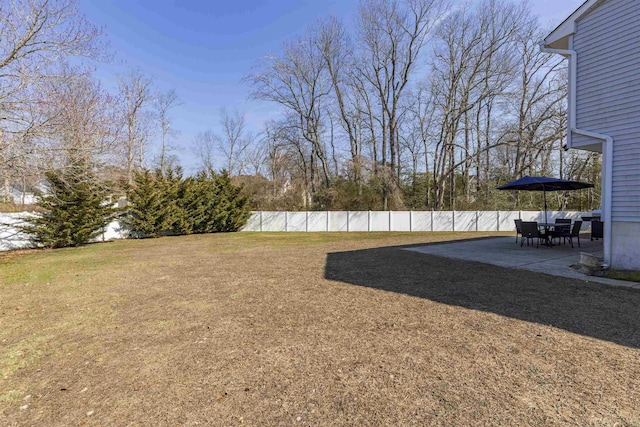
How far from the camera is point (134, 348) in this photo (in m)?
2.88

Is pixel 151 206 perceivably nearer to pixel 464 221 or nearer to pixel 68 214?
pixel 68 214

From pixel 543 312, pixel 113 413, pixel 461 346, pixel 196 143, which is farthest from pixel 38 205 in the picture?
pixel 196 143

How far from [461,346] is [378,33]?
22.8m

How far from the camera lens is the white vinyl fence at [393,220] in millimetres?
17953

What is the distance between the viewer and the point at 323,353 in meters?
2.70

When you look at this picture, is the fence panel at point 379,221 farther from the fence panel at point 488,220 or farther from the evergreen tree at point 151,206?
the evergreen tree at point 151,206

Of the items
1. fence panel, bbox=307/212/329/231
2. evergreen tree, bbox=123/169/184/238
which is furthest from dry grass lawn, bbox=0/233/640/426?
fence panel, bbox=307/212/329/231

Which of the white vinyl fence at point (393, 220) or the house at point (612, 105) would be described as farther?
the white vinyl fence at point (393, 220)

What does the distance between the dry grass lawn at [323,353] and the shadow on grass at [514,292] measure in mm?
35

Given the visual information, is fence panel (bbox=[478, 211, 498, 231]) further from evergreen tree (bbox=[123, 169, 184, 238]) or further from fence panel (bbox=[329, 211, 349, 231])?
evergreen tree (bbox=[123, 169, 184, 238])

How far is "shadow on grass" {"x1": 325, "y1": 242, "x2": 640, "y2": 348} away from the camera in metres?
3.29

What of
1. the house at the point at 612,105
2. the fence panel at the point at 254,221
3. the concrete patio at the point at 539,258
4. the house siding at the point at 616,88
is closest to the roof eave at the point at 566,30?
the house at the point at 612,105

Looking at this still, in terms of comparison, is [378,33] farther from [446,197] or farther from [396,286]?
[396,286]

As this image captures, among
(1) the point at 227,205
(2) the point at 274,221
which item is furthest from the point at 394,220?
(1) the point at 227,205
